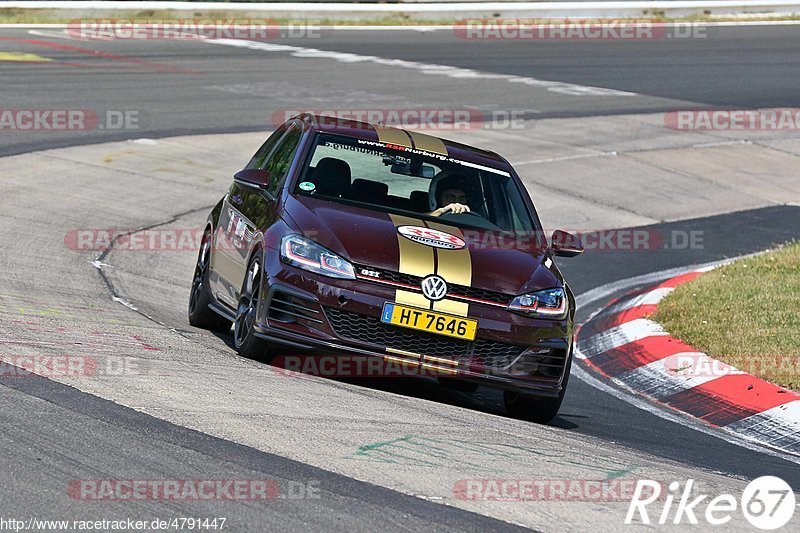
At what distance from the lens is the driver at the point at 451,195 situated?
8453 mm

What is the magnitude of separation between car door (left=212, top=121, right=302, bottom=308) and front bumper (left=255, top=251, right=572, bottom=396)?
0.72m

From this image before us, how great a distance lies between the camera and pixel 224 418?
5879 millimetres

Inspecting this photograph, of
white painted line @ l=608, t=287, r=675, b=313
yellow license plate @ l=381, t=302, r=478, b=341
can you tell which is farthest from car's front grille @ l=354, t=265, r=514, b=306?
white painted line @ l=608, t=287, r=675, b=313

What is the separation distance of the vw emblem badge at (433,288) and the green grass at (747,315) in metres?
2.62

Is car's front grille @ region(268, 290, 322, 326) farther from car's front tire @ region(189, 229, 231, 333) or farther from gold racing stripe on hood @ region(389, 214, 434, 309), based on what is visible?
car's front tire @ region(189, 229, 231, 333)

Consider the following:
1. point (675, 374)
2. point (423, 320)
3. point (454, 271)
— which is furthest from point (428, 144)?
point (675, 374)

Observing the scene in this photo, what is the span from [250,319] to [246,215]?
1054mm

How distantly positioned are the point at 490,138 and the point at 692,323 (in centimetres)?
947

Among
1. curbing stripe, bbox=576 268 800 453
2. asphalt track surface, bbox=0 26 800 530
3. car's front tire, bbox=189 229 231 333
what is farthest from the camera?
car's front tire, bbox=189 229 231 333

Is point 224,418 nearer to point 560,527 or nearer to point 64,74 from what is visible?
point 560,527

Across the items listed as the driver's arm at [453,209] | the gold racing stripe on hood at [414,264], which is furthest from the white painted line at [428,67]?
the gold racing stripe on hood at [414,264]

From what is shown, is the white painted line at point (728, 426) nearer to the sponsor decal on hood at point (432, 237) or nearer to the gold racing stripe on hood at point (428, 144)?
the sponsor decal on hood at point (432, 237)

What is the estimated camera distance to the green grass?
29.8 feet

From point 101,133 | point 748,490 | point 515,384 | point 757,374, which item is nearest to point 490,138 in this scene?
point 101,133
